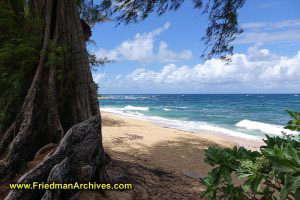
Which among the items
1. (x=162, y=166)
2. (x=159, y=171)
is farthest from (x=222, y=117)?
(x=159, y=171)

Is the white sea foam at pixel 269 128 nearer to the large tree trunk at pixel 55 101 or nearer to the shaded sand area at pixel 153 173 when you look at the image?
the shaded sand area at pixel 153 173

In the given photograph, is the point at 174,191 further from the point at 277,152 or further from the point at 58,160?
the point at 277,152

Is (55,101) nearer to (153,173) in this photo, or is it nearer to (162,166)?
(153,173)

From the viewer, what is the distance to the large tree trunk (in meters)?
3.50

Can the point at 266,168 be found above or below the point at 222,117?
above

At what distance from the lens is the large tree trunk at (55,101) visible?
138 inches

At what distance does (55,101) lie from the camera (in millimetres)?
3811

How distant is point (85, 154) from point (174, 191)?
202 cm

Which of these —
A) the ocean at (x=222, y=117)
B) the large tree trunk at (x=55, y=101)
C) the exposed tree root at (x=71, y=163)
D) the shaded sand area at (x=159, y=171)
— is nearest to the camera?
the exposed tree root at (x=71, y=163)

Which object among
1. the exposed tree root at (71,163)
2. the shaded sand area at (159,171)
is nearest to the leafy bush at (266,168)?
the exposed tree root at (71,163)

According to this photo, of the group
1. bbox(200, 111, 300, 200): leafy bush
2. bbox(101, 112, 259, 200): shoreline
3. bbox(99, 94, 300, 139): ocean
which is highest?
bbox(200, 111, 300, 200): leafy bush

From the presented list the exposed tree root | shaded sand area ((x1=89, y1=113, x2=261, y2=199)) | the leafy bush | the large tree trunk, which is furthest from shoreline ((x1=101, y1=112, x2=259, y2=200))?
the large tree trunk

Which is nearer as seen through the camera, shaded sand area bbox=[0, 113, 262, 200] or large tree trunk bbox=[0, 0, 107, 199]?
large tree trunk bbox=[0, 0, 107, 199]

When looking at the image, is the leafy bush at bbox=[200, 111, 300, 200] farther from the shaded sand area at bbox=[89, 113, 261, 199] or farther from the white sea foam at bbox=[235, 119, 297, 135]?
the white sea foam at bbox=[235, 119, 297, 135]
